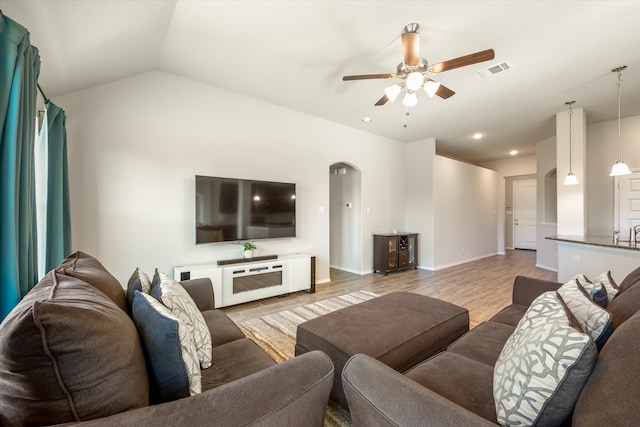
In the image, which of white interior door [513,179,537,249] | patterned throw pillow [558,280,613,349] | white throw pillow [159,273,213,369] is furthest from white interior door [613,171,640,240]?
white throw pillow [159,273,213,369]

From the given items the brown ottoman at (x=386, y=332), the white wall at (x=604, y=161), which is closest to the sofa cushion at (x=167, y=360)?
the brown ottoman at (x=386, y=332)

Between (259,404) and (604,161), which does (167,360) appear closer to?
(259,404)

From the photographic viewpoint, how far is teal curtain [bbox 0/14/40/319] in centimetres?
120

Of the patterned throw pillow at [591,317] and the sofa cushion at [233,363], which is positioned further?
the sofa cushion at [233,363]

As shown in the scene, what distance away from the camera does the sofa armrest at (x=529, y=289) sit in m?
2.09

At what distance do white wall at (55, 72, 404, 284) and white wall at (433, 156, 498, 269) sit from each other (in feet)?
9.98

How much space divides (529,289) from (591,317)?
4.49ft

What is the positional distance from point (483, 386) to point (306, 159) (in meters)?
3.70

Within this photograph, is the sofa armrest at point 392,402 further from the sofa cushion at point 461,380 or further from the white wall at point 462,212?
the white wall at point 462,212

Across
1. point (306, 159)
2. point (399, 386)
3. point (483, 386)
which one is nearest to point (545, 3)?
point (483, 386)

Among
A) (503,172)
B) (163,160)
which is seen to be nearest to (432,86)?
(163,160)

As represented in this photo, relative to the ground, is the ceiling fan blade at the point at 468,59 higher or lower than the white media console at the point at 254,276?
higher

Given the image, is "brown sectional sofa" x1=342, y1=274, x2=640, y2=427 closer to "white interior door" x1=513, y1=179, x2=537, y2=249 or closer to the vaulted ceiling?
the vaulted ceiling

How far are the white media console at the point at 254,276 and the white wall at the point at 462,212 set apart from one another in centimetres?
322
